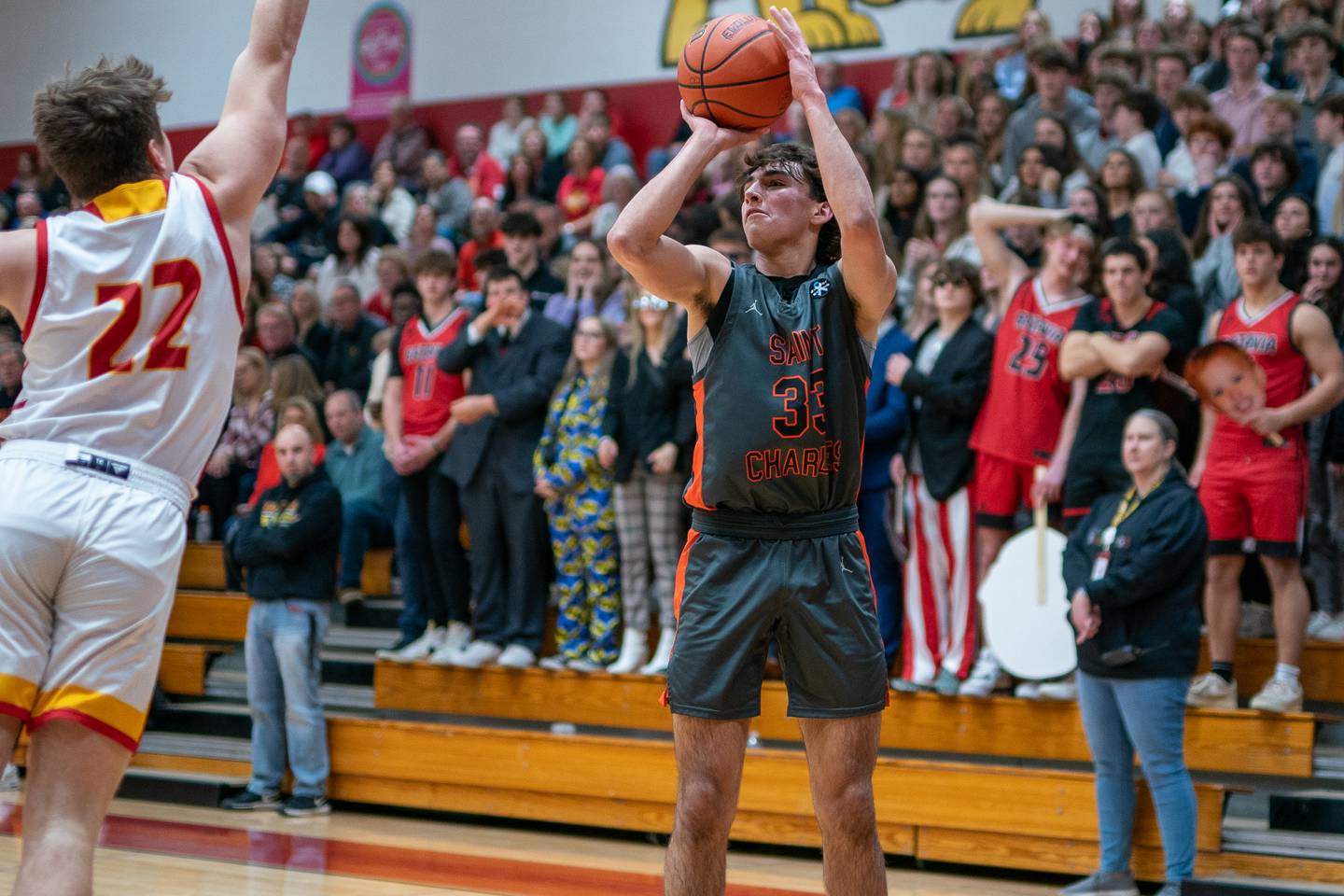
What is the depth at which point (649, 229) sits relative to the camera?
3.43 m

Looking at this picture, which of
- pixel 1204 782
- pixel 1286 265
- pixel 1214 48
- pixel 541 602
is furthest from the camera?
pixel 1214 48

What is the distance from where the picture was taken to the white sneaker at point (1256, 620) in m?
7.00

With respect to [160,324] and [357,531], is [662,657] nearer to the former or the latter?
[357,531]

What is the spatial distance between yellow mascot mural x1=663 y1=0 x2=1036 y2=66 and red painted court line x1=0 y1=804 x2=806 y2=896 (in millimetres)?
8200

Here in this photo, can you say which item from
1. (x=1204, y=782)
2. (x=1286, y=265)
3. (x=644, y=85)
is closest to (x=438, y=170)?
(x=644, y=85)

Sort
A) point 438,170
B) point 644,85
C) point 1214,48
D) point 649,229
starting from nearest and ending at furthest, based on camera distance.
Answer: point 649,229
point 1214,48
point 438,170
point 644,85

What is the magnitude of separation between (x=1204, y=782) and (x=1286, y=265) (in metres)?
2.60

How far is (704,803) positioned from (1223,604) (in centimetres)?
359

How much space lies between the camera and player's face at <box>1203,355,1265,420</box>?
6145 mm

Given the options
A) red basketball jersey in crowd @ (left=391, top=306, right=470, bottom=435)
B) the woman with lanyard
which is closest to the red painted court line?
the woman with lanyard

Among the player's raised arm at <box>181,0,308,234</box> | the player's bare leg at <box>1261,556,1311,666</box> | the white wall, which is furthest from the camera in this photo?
the white wall

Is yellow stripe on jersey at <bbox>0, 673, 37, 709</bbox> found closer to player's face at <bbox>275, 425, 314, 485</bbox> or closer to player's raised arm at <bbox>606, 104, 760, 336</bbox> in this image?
player's raised arm at <bbox>606, 104, 760, 336</bbox>

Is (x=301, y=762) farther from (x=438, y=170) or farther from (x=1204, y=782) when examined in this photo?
(x=438, y=170)

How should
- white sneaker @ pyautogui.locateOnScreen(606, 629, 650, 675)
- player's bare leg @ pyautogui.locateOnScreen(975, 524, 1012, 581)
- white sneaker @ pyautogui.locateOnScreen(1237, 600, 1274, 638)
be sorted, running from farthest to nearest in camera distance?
white sneaker @ pyautogui.locateOnScreen(606, 629, 650, 675)
white sneaker @ pyautogui.locateOnScreen(1237, 600, 1274, 638)
player's bare leg @ pyautogui.locateOnScreen(975, 524, 1012, 581)
